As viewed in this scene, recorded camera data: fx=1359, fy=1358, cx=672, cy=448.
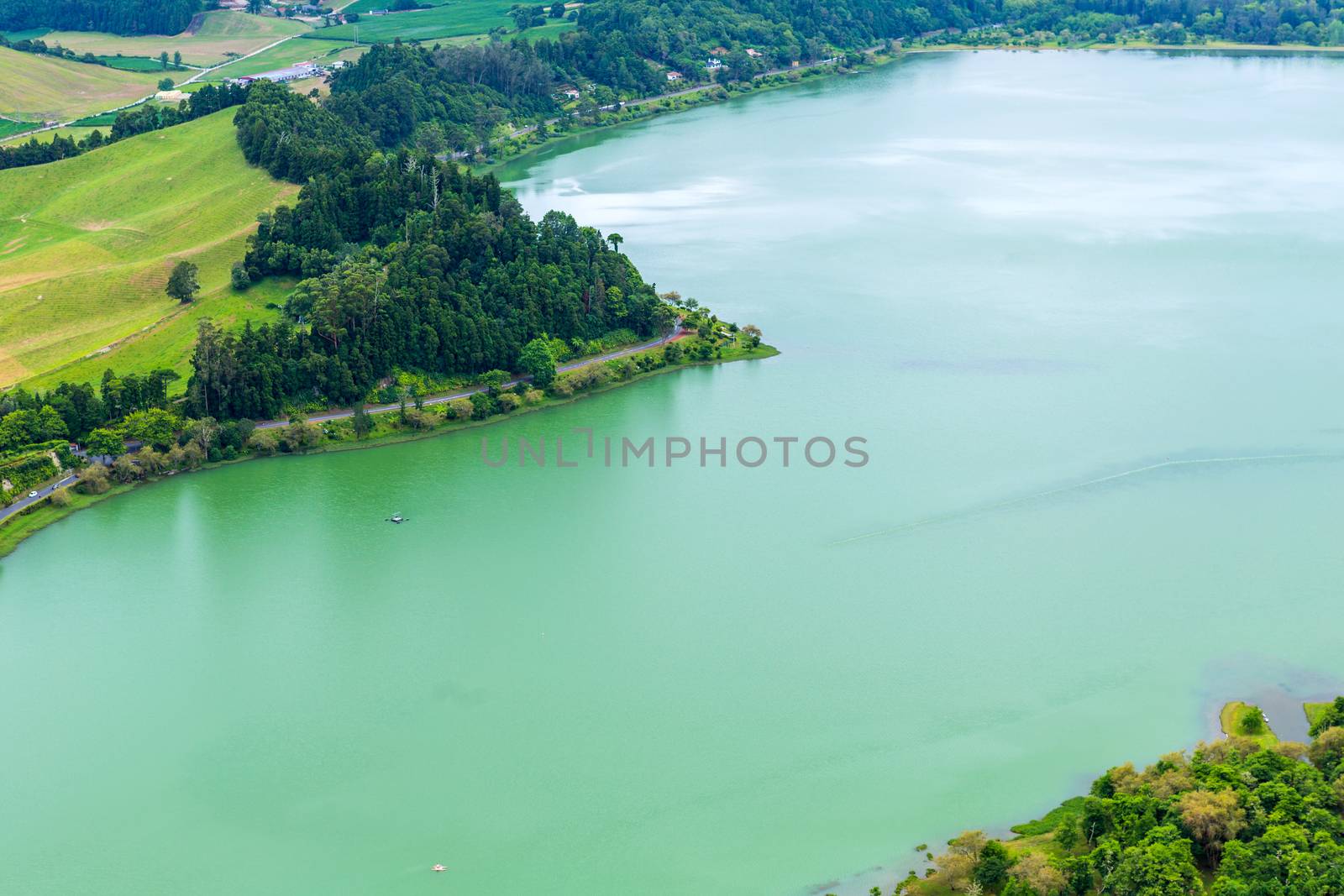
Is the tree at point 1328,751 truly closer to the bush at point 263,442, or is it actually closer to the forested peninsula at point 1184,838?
the forested peninsula at point 1184,838

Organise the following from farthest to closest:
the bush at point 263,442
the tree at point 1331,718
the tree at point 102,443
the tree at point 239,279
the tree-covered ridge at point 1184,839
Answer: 1. the tree at point 239,279
2. the bush at point 263,442
3. the tree at point 102,443
4. the tree at point 1331,718
5. the tree-covered ridge at point 1184,839

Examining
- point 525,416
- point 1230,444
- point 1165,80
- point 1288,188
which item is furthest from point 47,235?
point 1165,80

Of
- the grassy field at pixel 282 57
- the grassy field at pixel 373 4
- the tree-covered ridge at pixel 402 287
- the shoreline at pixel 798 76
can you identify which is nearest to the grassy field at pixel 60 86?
the grassy field at pixel 282 57

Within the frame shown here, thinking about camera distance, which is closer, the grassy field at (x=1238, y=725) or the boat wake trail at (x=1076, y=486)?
the grassy field at (x=1238, y=725)

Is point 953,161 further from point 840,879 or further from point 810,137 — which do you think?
point 840,879

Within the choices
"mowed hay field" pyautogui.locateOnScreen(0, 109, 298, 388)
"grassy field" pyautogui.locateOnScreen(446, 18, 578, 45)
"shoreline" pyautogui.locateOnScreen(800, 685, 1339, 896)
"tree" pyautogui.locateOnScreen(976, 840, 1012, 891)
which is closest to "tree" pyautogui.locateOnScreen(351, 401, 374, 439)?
"mowed hay field" pyautogui.locateOnScreen(0, 109, 298, 388)

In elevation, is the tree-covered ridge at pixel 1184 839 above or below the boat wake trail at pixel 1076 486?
below
